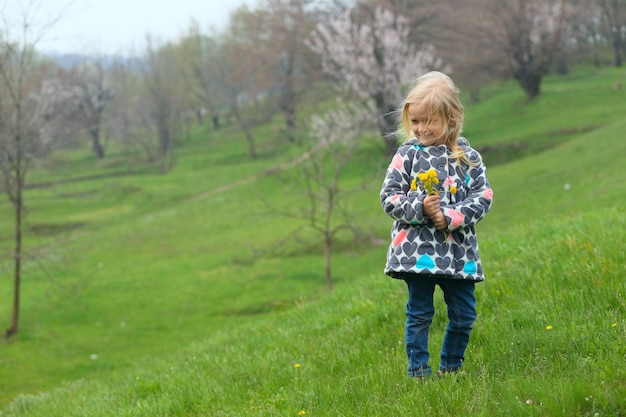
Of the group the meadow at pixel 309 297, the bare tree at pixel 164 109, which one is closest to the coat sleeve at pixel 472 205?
the meadow at pixel 309 297

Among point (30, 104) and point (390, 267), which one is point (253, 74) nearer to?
point (30, 104)

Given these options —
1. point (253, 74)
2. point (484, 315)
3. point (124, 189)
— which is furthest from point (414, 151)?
point (253, 74)

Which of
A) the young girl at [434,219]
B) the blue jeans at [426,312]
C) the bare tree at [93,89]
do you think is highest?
the bare tree at [93,89]

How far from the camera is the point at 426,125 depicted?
4070mm

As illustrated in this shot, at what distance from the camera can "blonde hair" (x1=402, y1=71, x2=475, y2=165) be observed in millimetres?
4020

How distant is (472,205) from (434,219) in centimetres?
26

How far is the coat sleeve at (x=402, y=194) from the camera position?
386cm

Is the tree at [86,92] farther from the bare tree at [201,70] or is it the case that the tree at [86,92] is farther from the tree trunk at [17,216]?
the tree trunk at [17,216]

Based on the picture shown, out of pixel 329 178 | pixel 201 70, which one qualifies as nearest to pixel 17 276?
pixel 329 178

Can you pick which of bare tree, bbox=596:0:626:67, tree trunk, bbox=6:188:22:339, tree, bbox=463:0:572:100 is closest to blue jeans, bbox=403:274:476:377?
tree trunk, bbox=6:188:22:339

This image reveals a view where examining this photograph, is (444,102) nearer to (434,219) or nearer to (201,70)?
(434,219)

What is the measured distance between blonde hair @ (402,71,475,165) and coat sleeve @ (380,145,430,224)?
0.26 m

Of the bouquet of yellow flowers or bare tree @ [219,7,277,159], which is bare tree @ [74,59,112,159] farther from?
the bouquet of yellow flowers

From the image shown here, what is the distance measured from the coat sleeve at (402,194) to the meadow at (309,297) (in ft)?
3.16
